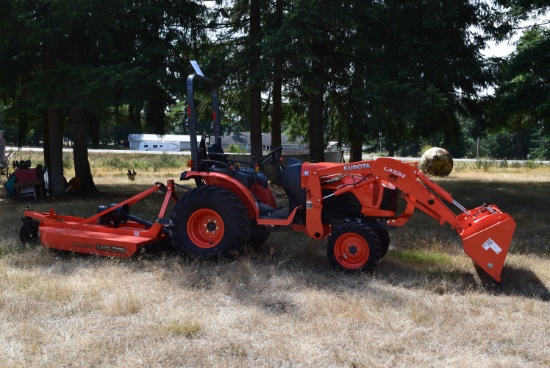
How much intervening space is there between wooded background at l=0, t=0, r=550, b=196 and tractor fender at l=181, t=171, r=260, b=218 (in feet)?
10.8

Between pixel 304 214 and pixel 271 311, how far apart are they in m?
1.90

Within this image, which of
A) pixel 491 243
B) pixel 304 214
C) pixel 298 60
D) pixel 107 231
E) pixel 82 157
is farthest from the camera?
pixel 82 157

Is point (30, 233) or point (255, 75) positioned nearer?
point (30, 233)

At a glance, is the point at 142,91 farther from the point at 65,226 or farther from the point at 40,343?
the point at 40,343

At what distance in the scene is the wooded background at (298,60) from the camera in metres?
11.7

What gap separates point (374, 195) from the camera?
7.11 meters

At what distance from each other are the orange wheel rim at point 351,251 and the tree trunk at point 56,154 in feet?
34.2

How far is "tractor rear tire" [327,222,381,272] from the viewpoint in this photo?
674cm

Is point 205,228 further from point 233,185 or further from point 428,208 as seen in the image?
point 428,208

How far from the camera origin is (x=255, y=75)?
12.5 meters

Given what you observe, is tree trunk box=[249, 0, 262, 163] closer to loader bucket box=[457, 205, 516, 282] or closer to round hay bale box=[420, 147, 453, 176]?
loader bucket box=[457, 205, 516, 282]

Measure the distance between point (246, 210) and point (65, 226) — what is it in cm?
263

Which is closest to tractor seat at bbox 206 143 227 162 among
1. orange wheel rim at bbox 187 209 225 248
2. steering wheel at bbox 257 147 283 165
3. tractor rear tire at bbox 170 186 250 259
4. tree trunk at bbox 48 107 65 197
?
steering wheel at bbox 257 147 283 165

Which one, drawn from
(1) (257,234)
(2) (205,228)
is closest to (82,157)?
(1) (257,234)
